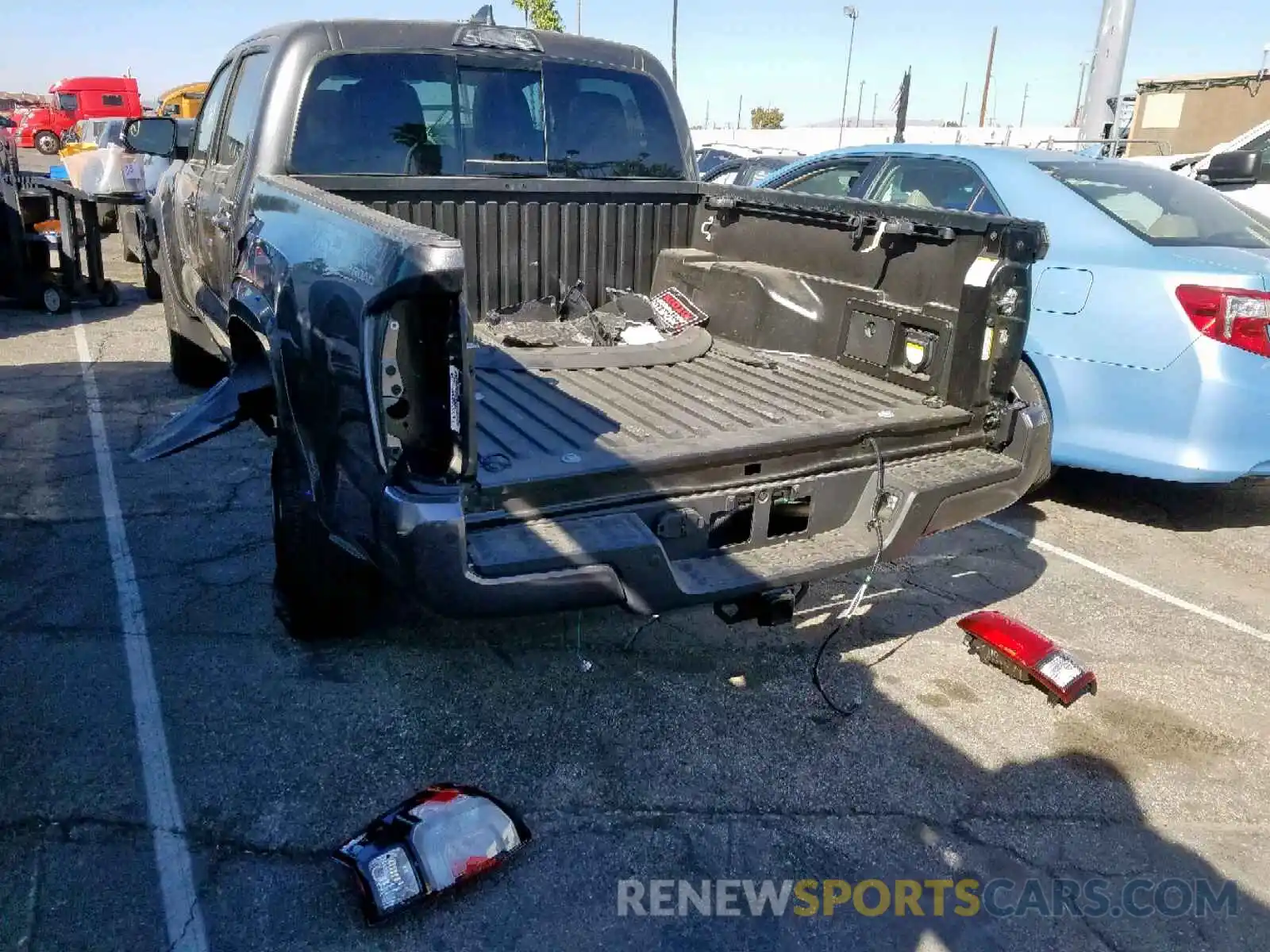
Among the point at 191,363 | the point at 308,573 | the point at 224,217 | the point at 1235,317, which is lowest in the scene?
the point at 191,363

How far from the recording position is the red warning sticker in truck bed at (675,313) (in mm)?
→ 4461

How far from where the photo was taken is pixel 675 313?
451 cm

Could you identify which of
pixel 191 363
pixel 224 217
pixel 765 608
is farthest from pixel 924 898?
pixel 191 363

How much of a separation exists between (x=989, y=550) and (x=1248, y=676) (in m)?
1.28

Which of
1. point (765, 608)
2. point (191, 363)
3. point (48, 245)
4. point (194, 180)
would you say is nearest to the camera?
point (765, 608)

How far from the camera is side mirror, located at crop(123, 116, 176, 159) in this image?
205 inches

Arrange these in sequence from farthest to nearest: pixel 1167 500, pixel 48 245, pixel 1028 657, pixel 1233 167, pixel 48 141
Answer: pixel 48 141 < pixel 48 245 < pixel 1233 167 < pixel 1167 500 < pixel 1028 657

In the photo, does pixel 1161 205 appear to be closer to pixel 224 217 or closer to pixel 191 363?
pixel 224 217

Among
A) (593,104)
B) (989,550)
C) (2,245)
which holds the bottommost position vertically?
(989,550)

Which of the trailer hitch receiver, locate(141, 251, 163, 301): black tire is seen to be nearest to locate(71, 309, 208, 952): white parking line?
the trailer hitch receiver

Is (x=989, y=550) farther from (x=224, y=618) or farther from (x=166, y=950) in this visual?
(x=166, y=950)

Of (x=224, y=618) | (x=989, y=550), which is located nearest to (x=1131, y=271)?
(x=989, y=550)

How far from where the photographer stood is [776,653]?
368 cm

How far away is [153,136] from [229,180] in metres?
1.49
